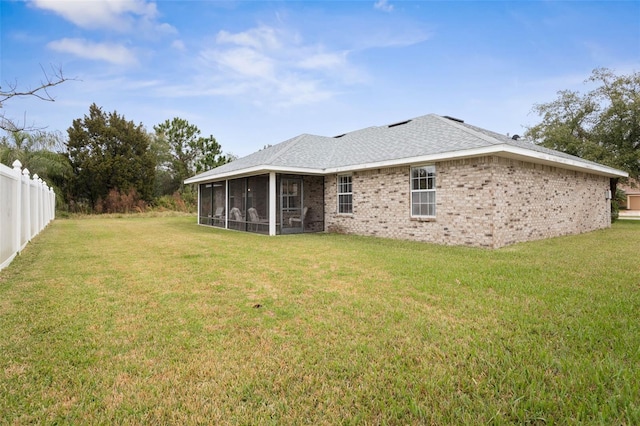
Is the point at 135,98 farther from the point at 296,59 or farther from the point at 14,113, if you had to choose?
the point at 14,113

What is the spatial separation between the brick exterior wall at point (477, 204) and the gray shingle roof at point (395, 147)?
1.72 ft

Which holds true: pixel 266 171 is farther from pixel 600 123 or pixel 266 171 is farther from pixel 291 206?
pixel 600 123

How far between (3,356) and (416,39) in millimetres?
13891

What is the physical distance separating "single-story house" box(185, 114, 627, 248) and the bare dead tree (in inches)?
339

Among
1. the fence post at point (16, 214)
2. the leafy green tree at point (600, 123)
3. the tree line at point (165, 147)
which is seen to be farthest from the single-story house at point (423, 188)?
the fence post at point (16, 214)

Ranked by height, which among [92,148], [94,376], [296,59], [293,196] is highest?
[296,59]

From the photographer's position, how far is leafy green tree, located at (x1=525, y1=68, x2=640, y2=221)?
63.8 ft

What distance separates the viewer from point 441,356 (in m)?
2.88

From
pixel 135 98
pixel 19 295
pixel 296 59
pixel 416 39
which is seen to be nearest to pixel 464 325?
pixel 19 295

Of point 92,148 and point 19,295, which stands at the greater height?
point 92,148

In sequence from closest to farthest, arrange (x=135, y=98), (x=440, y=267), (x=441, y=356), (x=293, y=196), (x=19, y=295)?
(x=441, y=356) < (x=19, y=295) < (x=440, y=267) < (x=293, y=196) < (x=135, y=98)

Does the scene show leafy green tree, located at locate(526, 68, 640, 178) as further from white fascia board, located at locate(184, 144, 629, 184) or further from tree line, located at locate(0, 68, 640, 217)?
white fascia board, located at locate(184, 144, 629, 184)

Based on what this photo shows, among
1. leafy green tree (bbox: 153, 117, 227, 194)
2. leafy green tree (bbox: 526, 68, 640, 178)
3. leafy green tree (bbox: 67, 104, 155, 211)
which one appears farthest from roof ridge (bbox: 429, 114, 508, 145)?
leafy green tree (bbox: 153, 117, 227, 194)

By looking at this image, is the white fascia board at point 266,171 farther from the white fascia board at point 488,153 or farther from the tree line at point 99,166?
the tree line at point 99,166
